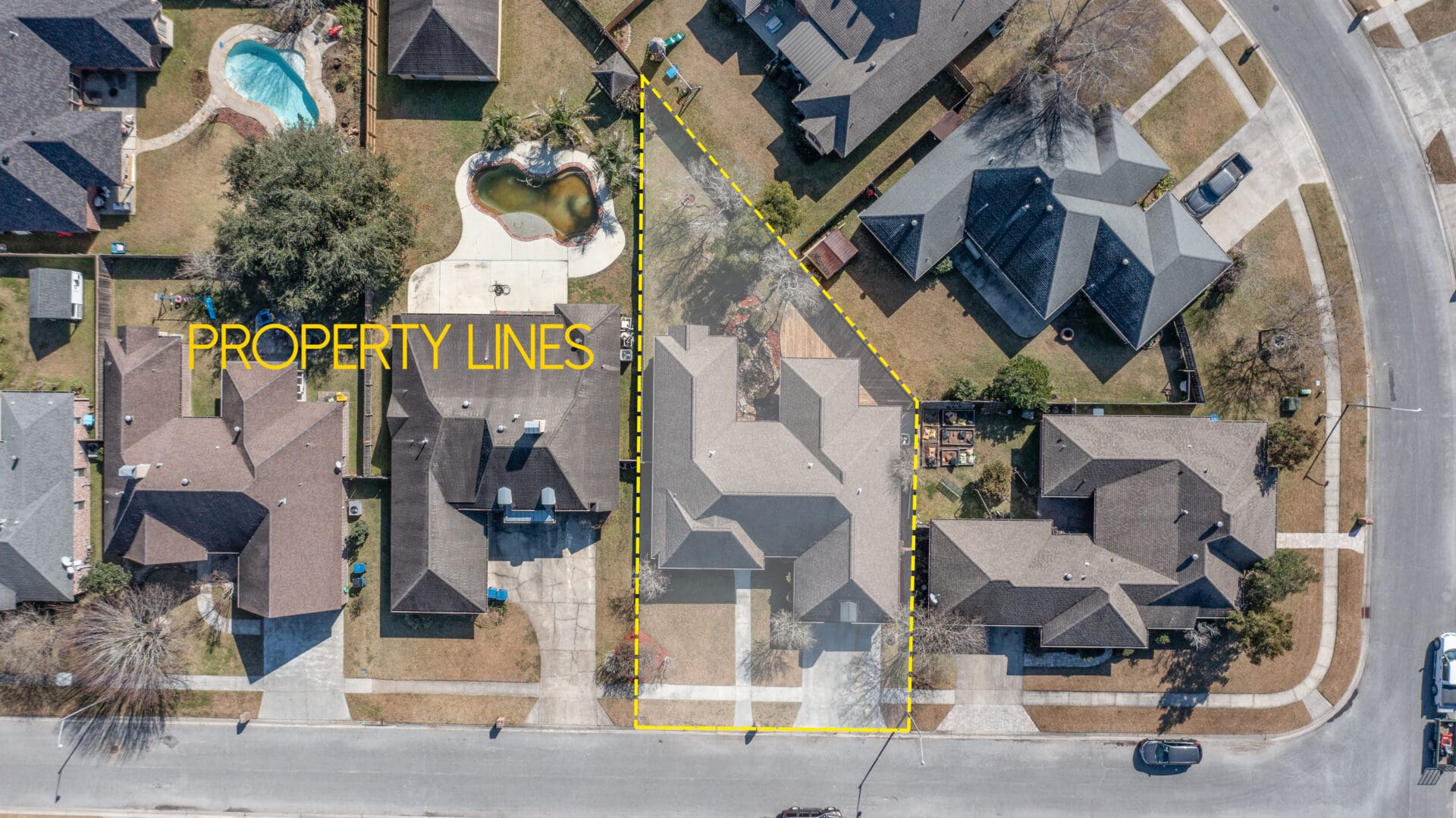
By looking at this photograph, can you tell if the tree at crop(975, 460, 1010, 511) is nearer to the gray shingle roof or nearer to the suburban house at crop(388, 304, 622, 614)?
the suburban house at crop(388, 304, 622, 614)

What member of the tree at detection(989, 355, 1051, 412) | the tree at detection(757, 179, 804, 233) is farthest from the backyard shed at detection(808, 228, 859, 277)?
the tree at detection(989, 355, 1051, 412)

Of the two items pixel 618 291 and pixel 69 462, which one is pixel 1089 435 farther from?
pixel 69 462

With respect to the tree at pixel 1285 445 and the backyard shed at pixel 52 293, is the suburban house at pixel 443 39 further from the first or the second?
the tree at pixel 1285 445

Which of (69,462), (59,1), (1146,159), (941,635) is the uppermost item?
(59,1)

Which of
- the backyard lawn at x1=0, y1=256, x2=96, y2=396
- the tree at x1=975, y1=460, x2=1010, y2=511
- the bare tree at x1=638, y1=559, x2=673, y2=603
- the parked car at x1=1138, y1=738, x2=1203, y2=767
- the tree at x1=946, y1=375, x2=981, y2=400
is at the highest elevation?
the backyard lawn at x1=0, y1=256, x2=96, y2=396

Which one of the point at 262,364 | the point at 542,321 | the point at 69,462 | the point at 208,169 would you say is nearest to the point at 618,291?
the point at 542,321

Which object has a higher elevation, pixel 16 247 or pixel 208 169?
pixel 208 169

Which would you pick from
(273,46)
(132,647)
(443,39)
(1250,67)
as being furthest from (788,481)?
(273,46)
